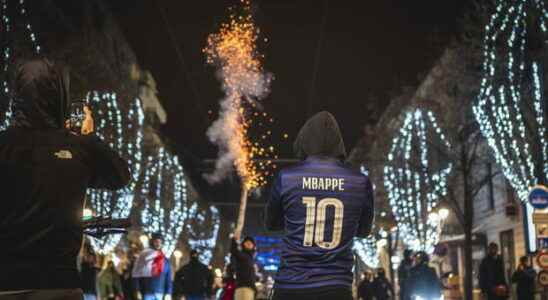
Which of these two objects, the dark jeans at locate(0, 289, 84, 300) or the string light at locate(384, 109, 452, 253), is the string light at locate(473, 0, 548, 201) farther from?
the dark jeans at locate(0, 289, 84, 300)

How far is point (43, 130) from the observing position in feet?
12.4

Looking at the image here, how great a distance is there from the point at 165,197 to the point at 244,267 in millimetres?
53648

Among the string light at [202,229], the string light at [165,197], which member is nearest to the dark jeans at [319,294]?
the string light at [165,197]

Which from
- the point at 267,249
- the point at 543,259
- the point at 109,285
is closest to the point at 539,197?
the point at 543,259

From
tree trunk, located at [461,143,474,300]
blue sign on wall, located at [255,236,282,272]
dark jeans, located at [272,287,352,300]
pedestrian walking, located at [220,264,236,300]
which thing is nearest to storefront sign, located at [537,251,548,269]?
pedestrian walking, located at [220,264,236,300]

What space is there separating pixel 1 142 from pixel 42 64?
0.39m

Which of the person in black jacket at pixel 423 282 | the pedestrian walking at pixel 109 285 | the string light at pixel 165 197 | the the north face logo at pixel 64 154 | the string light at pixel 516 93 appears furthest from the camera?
the string light at pixel 165 197

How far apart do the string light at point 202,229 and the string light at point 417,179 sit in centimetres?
4091

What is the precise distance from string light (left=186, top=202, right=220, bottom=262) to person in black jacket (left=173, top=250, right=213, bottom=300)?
68.4m

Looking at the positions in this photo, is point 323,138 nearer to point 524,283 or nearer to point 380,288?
point 524,283

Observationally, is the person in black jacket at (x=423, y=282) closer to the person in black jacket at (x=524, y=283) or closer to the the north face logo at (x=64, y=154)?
the person in black jacket at (x=524, y=283)

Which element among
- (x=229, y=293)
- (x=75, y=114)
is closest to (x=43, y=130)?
(x=75, y=114)

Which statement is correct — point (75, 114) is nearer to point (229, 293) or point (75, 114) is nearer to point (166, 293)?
point (166, 293)

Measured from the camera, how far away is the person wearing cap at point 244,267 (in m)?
14.7
